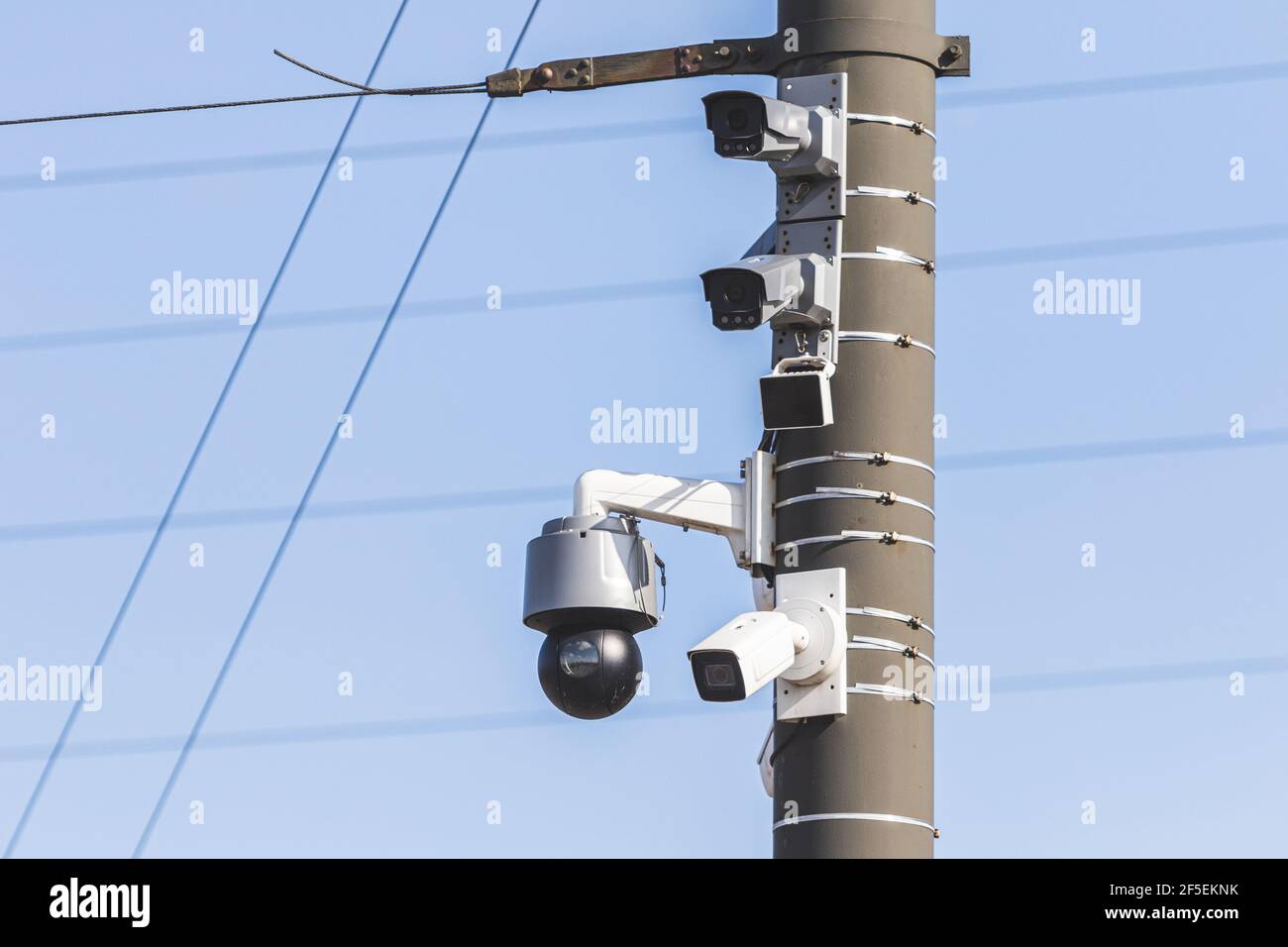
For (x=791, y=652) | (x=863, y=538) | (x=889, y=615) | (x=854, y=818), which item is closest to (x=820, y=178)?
(x=863, y=538)

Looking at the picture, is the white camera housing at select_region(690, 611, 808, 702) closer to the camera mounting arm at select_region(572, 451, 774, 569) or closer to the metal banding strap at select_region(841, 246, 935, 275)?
the camera mounting arm at select_region(572, 451, 774, 569)

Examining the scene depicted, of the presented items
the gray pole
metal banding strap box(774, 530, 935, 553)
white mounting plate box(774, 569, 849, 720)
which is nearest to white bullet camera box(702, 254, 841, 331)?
the gray pole

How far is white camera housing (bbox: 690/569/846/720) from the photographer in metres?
12.0

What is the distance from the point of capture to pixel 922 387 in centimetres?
1289

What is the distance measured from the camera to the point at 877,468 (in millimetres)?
12656

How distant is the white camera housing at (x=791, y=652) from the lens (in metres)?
12.0

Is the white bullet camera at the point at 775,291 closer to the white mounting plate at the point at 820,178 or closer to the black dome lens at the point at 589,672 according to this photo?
the white mounting plate at the point at 820,178

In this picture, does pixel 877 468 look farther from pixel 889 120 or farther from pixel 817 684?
pixel 889 120

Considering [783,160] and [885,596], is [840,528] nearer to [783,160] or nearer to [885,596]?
[885,596]

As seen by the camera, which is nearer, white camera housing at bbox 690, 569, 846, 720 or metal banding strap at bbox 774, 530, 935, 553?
white camera housing at bbox 690, 569, 846, 720

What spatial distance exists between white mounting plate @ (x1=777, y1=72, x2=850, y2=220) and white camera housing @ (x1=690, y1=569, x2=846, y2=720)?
5.26 feet

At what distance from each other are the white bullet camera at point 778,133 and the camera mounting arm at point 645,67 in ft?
1.91
